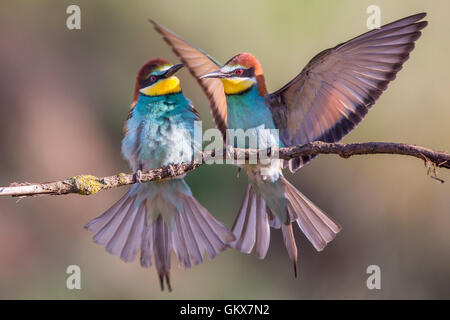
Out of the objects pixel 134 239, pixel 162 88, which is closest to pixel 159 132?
pixel 162 88

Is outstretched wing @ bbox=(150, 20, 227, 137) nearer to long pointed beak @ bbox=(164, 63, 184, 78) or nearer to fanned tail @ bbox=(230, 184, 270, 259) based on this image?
long pointed beak @ bbox=(164, 63, 184, 78)

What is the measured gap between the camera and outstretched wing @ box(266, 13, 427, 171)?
80.9 inches

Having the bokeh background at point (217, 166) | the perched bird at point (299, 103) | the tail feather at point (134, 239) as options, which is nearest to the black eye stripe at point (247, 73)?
the perched bird at point (299, 103)

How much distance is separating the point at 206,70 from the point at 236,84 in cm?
18

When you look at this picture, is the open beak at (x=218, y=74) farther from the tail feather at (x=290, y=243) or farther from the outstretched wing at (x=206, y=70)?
the tail feather at (x=290, y=243)

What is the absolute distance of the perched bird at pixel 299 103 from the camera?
2.10 m

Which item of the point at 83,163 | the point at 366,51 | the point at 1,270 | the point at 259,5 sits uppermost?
the point at 259,5

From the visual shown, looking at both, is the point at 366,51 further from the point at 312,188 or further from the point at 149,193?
the point at 312,188

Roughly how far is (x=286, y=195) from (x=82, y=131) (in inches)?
76.4

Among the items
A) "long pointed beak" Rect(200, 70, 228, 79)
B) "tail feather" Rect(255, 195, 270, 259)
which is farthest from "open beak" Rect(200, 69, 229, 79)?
"tail feather" Rect(255, 195, 270, 259)

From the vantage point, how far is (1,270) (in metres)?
3.97

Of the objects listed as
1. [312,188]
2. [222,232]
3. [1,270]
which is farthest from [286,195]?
[1,270]

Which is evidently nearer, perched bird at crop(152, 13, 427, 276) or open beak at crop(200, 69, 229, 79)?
perched bird at crop(152, 13, 427, 276)

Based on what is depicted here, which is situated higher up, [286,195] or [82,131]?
[82,131]
